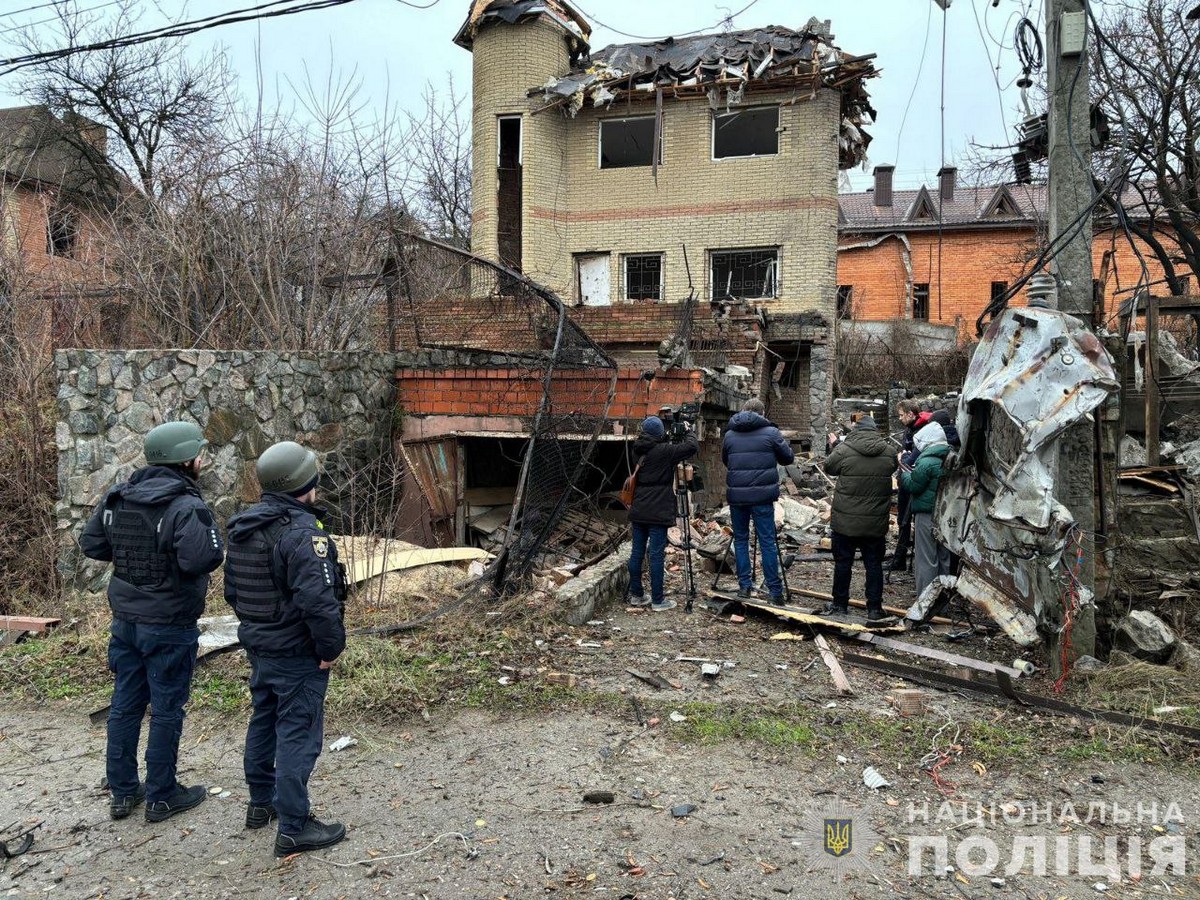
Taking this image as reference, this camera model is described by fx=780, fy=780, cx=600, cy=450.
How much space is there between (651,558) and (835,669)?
2280 mm

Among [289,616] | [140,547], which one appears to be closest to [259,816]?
[289,616]

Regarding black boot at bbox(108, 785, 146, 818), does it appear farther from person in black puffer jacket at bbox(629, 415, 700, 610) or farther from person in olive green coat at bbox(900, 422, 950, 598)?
person in olive green coat at bbox(900, 422, 950, 598)

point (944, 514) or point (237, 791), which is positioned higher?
point (944, 514)

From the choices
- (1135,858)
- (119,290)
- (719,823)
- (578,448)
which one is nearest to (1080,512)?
(1135,858)

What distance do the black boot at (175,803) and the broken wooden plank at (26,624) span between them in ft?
10.6

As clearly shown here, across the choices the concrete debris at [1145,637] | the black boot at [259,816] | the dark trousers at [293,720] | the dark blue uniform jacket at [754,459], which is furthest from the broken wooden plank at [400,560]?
the concrete debris at [1145,637]

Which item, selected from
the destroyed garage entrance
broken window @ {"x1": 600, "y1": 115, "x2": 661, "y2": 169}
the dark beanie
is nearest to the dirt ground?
the dark beanie

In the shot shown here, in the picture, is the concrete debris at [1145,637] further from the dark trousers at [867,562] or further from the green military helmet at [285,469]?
the green military helmet at [285,469]

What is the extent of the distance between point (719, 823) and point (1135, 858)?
167cm

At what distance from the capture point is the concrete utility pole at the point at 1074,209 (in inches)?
202

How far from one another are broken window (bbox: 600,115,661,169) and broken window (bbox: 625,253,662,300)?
6.95 feet

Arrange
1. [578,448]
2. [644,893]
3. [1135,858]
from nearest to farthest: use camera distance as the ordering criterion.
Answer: [644,893], [1135,858], [578,448]

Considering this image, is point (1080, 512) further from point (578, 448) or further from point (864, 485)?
point (578, 448)

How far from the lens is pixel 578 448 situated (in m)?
8.09
